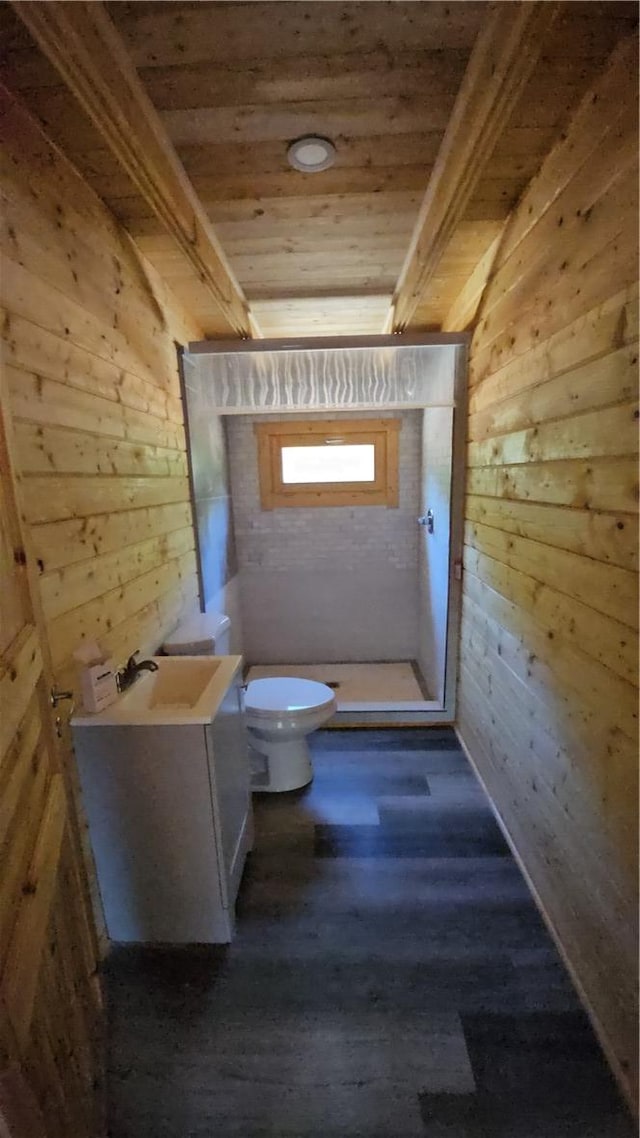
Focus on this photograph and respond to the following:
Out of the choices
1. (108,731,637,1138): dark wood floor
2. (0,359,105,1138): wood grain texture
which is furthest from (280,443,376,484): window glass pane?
(0,359,105,1138): wood grain texture

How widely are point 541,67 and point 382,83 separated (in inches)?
14.3

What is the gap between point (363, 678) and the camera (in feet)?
11.7

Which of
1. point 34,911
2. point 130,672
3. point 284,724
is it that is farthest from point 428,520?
point 34,911

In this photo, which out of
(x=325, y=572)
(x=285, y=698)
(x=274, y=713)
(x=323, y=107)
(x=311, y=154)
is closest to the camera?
(x=323, y=107)

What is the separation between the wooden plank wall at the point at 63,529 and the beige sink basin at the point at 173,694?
122 millimetres

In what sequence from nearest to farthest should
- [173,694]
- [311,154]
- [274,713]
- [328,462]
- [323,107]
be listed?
[323,107]
[311,154]
[173,694]
[274,713]
[328,462]

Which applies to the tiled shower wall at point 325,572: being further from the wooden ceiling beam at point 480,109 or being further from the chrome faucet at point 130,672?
the chrome faucet at point 130,672

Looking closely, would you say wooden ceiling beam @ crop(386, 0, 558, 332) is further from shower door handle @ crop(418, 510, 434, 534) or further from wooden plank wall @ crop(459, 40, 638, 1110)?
shower door handle @ crop(418, 510, 434, 534)

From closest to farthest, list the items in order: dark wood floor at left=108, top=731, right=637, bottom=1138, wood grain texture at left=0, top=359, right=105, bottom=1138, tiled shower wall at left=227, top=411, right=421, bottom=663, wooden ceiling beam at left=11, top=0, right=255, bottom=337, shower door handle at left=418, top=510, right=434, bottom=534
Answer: wood grain texture at left=0, top=359, right=105, bottom=1138 < wooden ceiling beam at left=11, top=0, right=255, bottom=337 < dark wood floor at left=108, top=731, right=637, bottom=1138 < shower door handle at left=418, top=510, right=434, bottom=534 < tiled shower wall at left=227, top=411, right=421, bottom=663

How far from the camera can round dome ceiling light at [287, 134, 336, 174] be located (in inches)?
51.7

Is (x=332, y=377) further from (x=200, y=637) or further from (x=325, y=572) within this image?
(x=325, y=572)

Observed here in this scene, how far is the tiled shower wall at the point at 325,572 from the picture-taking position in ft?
11.6

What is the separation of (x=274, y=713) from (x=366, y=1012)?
100cm

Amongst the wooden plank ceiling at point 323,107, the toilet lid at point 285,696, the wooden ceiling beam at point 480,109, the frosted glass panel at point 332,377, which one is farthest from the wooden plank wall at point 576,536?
the toilet lid at point 285,696
